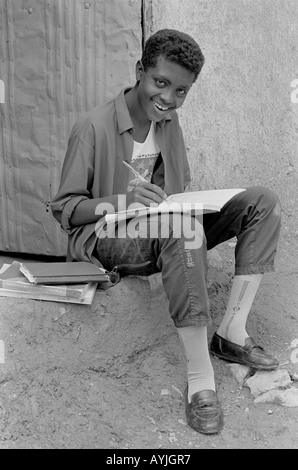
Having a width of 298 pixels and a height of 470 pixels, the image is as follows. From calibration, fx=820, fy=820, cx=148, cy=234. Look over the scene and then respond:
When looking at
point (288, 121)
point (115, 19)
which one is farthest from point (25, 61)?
point (288, 121)

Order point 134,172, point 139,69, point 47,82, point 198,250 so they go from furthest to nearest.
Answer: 1. point 47,82
2. point 139,69
3. point 134,172
4. point 198,250

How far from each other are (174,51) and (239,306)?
3.54 feet

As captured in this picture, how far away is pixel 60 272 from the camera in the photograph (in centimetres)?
325

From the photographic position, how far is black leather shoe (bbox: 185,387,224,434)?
311 centimetres

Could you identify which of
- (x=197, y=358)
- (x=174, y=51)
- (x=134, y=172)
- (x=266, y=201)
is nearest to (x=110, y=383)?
(x=197, y=358)

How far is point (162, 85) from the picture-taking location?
3352 millimetres

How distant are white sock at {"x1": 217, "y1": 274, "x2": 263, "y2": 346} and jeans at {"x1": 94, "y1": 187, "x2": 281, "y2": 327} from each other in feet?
0.15

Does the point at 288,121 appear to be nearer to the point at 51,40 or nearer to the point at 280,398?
the point at 51,40

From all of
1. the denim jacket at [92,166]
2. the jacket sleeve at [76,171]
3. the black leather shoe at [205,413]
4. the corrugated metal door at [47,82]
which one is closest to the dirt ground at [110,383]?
the black leather shoe at [205,413]

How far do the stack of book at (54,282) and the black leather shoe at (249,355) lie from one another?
608mm

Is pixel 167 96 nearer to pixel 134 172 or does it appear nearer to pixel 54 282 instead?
pixel 134 172

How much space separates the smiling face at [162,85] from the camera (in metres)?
3.33

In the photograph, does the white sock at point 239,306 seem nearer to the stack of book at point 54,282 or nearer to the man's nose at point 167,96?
the stack of book at point 54,282

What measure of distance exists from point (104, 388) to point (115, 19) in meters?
1.98
